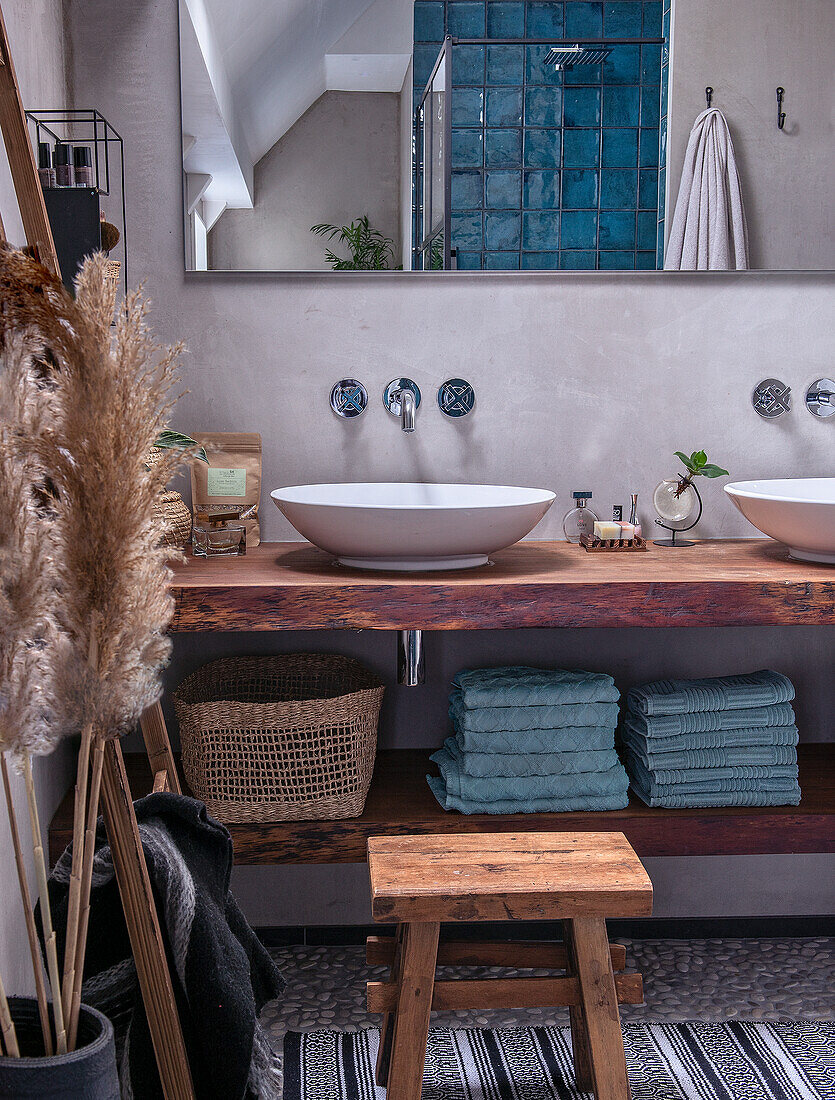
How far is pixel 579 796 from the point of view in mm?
1901

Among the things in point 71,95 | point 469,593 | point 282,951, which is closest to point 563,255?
point 469,593

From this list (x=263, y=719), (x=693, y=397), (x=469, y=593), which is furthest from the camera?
(x=693, y=397)

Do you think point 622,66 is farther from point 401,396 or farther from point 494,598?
point 494,598

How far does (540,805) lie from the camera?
188 cm

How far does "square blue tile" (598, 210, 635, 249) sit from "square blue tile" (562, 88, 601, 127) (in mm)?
187

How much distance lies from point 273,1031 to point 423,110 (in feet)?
6.15

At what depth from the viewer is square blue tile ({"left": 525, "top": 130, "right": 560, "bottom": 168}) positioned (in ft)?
6.86

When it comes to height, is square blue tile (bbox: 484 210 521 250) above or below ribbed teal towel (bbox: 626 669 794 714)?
above

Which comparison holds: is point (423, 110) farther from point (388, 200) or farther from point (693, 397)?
point (693, 397)

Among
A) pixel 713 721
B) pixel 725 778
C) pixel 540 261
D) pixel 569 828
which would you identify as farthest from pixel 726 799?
pixel 540 261

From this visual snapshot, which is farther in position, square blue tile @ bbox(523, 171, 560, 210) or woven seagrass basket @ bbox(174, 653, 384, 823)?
square blue tile @ bbox(523, 171, 560, 210)

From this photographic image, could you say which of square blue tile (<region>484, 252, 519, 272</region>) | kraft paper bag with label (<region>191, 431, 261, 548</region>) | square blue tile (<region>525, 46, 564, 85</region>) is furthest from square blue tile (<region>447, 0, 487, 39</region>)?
kraft paper bag with label (<region>191, 431, 261, 548</region>)

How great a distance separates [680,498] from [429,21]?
3.71 ft

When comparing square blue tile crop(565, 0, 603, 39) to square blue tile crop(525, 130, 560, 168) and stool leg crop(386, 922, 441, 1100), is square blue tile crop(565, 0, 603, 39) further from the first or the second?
stool leg crop(386, 922, 441, 1100)
